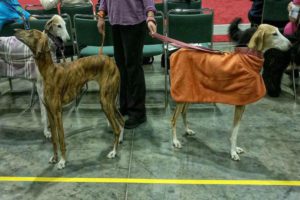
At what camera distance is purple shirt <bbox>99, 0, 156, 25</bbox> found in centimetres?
312

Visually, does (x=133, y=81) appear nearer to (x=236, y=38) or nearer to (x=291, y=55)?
(x=236, y=38)

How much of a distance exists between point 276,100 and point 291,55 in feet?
1.86

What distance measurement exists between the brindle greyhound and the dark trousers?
0.45m

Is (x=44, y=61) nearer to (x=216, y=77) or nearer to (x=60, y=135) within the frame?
(x=60, y=135)

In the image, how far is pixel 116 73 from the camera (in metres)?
2.93

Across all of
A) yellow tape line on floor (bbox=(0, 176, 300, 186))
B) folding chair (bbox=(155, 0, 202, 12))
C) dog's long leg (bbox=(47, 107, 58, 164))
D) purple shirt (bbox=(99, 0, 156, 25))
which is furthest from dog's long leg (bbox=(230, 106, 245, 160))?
folding chair (bbox=(155, 0, 202, 12))

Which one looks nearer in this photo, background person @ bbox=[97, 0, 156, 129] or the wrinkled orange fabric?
the wrinkled orange fabric

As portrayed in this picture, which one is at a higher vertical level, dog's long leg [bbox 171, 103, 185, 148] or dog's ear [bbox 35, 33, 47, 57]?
dog's ear [bbox 35, 33, 47, 57]

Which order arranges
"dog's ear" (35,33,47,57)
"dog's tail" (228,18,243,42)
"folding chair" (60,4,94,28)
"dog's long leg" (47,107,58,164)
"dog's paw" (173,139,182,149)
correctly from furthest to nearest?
"folding chair" (60,4,94,28) → "dog's tail" (228,18,243,42) → "dog's paw" (173,139,182,149) → "dog's long leg" (47,107,58,164) → "dog's ear" (35,33,47,57)

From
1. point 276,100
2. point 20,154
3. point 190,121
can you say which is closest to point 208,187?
point 190,121

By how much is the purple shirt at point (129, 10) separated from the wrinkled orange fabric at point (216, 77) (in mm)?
547

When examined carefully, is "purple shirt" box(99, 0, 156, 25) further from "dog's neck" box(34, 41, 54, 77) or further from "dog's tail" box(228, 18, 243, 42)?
"dog's tail" box(228, 18, 243, 42)

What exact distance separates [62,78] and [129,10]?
90cm

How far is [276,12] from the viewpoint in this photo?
4.53 metres
